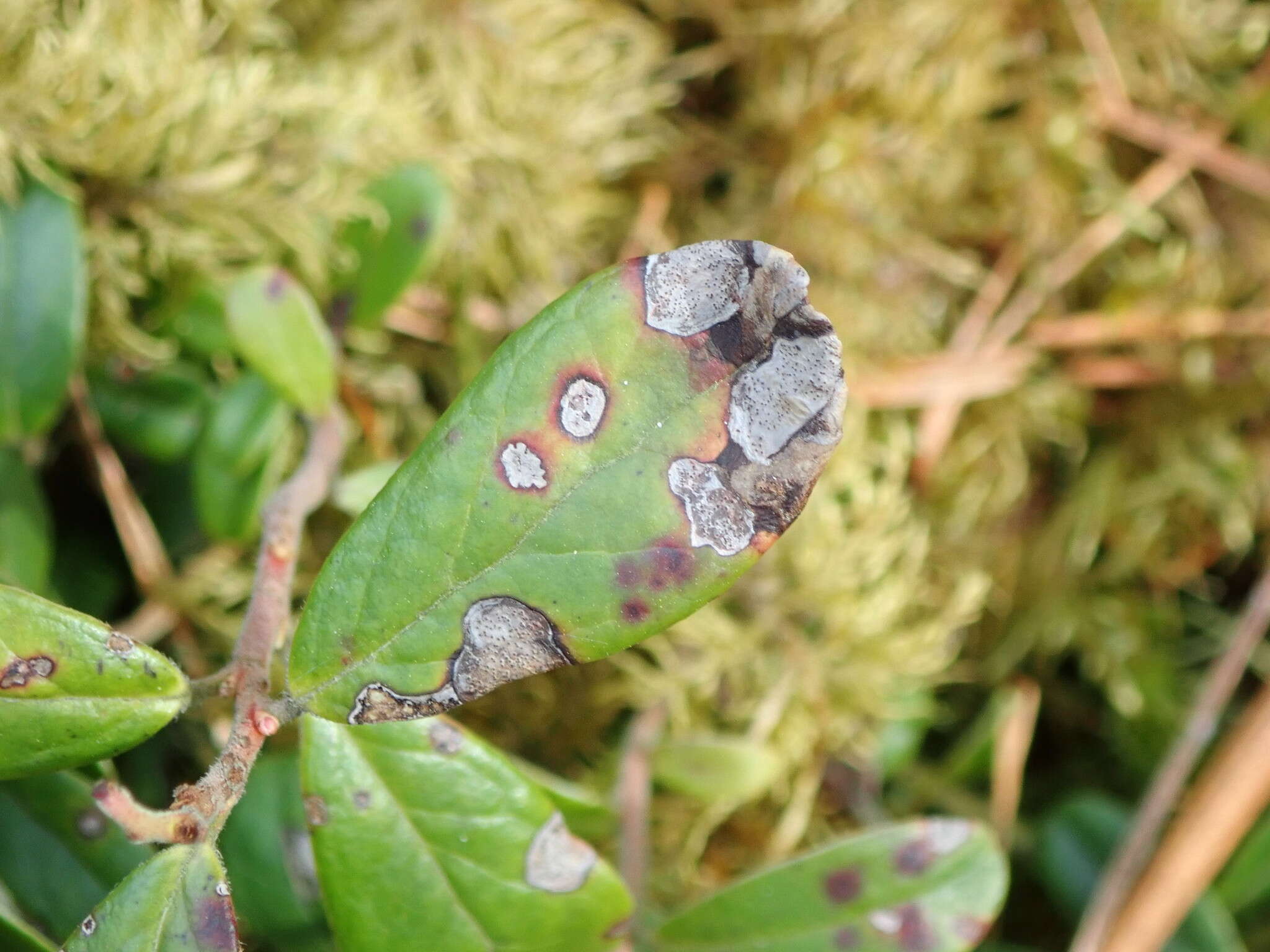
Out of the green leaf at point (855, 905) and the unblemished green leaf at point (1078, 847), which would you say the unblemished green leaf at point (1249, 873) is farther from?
the green leaf at point (855, 905)

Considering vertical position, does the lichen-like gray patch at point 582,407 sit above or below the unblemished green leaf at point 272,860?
above

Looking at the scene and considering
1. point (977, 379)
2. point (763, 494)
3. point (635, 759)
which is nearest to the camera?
point (763, 494)

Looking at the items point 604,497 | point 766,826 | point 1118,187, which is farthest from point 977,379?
point 604,497

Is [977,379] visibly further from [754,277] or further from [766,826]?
[754,277]

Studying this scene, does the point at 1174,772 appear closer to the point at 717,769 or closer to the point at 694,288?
the point at 717,769

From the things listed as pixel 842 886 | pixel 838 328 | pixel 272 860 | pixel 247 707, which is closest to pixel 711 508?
pixel 247 707

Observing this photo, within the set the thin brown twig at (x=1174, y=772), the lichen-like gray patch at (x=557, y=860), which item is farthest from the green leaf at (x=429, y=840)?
the thin brown twig at (x=1174, y=772)
